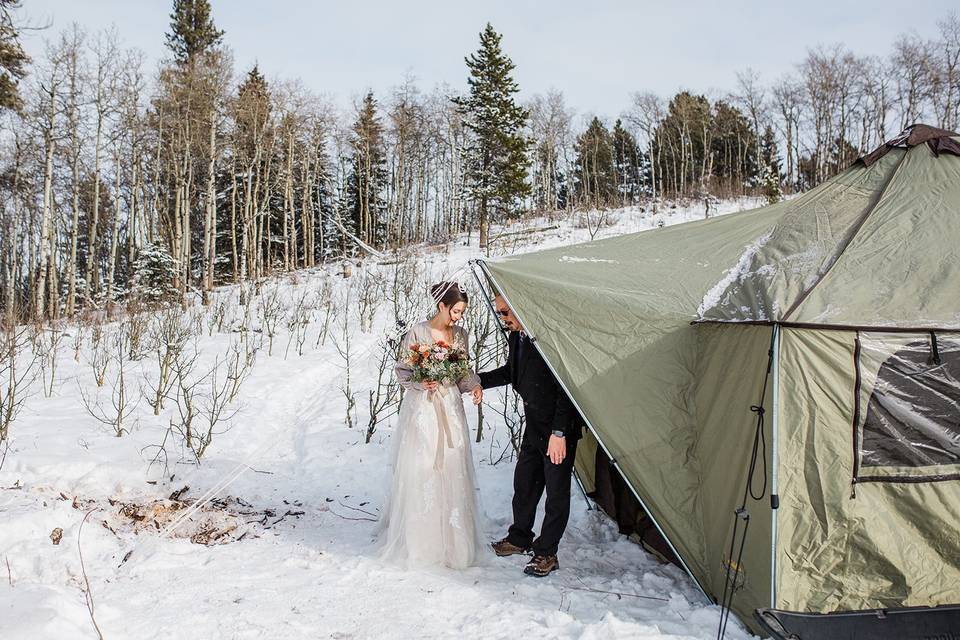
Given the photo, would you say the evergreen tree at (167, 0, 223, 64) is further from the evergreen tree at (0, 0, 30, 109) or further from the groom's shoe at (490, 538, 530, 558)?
the groom's shoe at (490, 538, 530, 558)

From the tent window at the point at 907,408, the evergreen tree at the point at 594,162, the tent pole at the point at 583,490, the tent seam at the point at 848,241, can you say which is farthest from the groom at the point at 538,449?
the evergreen tree at the point at 594,162

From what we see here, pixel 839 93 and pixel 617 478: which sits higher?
pixel 839 93

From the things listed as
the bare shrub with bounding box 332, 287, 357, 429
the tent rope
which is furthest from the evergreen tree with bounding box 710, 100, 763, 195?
the tent rope

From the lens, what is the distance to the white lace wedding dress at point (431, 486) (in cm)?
410

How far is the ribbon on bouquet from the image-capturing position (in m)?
4.22

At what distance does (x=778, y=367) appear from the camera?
3176 millimetres

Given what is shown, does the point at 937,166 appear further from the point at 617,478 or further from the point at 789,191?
the point at 789,191

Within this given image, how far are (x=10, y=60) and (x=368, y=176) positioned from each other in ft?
57.7

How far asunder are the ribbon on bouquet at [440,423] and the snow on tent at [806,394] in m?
0.86

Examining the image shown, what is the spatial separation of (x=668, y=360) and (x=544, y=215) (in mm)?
27772

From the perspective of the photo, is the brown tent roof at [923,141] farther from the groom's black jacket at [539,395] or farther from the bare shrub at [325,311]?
the bare shrub at [325,311]

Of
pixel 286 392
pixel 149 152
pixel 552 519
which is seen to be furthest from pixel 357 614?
pixel 149 152

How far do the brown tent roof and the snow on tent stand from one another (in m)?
0.02

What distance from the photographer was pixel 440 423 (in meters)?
4.27
